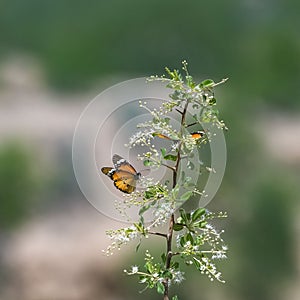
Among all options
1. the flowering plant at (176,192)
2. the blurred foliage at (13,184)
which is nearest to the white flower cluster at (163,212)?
the flowering plant at (176,192)

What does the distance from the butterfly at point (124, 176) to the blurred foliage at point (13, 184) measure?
1.57 m

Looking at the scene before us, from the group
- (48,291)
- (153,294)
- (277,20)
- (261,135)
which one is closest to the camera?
(153,294)

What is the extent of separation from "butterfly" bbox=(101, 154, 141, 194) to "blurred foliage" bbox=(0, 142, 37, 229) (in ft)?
5.16

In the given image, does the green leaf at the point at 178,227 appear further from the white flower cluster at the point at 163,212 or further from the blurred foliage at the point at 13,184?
the blurred foliage at the point at 13,184

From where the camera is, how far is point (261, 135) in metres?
2.08

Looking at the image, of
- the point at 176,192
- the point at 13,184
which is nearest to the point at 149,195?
the point at 176,192

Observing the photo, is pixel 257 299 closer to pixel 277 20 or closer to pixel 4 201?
pixel 4 201

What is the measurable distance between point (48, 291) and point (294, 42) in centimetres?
118

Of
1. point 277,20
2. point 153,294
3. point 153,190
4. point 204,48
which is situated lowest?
point 153,190

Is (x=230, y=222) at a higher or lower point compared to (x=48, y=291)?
higher

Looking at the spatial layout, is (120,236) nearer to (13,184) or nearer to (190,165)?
(190,165)

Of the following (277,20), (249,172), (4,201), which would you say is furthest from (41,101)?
(277,20)

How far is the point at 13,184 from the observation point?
74.0 inches

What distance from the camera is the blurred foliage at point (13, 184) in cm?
185
